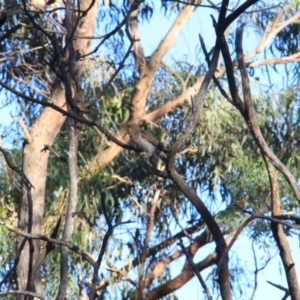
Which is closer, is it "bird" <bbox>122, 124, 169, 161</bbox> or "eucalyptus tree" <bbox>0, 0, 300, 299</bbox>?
"bird" <bbox>122, 124, 169, 161</bbox>

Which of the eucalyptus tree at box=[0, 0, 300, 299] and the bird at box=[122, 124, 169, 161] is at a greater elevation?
the eucalyptus tree at box=[0, 0, 300, 299]

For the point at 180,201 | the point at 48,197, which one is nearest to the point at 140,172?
the point at 180,201

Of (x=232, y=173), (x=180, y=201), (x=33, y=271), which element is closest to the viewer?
(x=33, y=271)

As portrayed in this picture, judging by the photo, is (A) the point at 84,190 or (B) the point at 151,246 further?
(B) the point at 151,246

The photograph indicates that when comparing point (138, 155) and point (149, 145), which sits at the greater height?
point (138, 155)

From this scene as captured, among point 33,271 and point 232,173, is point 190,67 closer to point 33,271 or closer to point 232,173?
point 232,173

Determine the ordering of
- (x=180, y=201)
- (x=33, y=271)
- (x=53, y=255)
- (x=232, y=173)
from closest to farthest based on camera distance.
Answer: (x=33, y=271) < (x=53, y=255) < (x=232, y=173) < (x=180, y=201)

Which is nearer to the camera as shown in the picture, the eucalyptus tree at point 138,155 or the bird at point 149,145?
the bird at point 149,145

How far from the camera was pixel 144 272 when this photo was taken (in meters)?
7.84

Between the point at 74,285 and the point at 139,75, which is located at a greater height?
the point at 139,75

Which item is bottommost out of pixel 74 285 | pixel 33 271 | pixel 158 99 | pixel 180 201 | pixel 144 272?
pixel 33 271

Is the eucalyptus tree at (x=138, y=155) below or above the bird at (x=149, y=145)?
above

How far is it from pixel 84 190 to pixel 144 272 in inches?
51.9

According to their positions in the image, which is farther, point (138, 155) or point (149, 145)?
point (138, 155)
